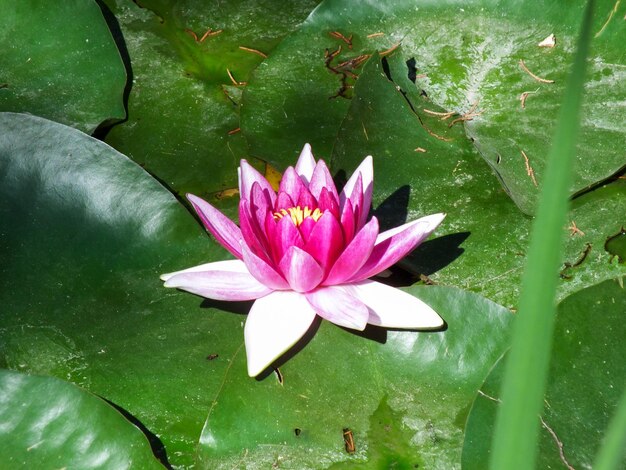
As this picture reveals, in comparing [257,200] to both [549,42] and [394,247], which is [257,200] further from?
[549,42]

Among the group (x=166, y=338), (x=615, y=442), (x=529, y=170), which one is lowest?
(x=166, y=338)

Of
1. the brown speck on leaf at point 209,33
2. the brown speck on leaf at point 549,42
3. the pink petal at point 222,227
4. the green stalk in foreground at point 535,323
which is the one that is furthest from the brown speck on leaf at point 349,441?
the brown speck on leaf at point 209,33

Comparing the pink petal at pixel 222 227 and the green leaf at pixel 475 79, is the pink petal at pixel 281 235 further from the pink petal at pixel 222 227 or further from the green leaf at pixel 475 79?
the green leaf at pixel 475 79

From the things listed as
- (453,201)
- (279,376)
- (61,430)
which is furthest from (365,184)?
(61,430)

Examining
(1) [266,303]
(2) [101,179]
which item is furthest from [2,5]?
(1) [266,303]

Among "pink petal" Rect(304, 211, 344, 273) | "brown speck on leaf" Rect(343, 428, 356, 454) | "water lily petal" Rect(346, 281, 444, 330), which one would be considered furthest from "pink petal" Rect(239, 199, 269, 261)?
"brown speck on leaf" Rect(343, 428, 356, 454)

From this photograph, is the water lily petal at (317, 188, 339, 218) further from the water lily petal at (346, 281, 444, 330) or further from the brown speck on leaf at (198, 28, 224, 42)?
the brown speck on leaf at (198, 28, 224, 42)
